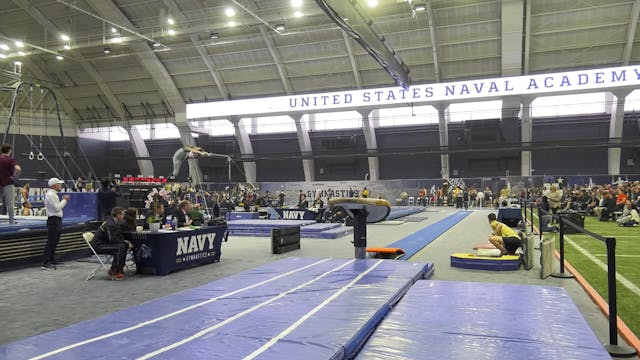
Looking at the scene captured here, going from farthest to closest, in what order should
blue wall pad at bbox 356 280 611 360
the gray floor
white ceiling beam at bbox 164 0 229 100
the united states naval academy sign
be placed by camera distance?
white ceiling beam at bbox 164 0 229 100 → the united states naval academy sign → the gray floor → blue wall pad at bbox 356 280 611 360

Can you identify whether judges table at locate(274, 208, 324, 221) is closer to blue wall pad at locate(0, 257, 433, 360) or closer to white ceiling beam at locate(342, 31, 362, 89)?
blue wall pad at locate(0, 257, 433, 360)

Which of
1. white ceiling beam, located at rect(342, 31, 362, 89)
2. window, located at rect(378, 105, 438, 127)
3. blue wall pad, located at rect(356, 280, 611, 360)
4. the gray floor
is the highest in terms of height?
white ceiling beam, located at rect(342, 31, 362, 89)

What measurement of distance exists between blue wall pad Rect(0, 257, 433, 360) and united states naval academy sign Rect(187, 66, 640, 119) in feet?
48.9

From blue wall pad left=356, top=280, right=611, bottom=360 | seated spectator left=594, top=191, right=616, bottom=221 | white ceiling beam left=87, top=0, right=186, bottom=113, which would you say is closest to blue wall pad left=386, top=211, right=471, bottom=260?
blue wall pad left=356, top=280, right=611, bottom=360

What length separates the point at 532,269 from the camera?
7332 mm

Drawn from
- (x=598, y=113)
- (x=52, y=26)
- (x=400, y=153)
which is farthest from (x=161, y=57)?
(x=598, y=113)

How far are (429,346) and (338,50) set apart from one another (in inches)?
957

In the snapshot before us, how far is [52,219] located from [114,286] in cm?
207

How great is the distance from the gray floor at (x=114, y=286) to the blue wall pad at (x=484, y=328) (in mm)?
602

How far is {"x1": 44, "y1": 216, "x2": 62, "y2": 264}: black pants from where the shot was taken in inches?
292

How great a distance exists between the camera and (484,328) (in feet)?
12.0

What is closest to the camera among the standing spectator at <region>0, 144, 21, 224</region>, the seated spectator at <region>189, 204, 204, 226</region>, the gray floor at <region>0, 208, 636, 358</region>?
the gray floor at <region>0, 208, 636, 358</region>

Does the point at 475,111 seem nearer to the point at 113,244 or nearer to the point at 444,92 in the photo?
the point at 444,92

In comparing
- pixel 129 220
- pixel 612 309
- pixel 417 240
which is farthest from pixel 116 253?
pixel 417 240
